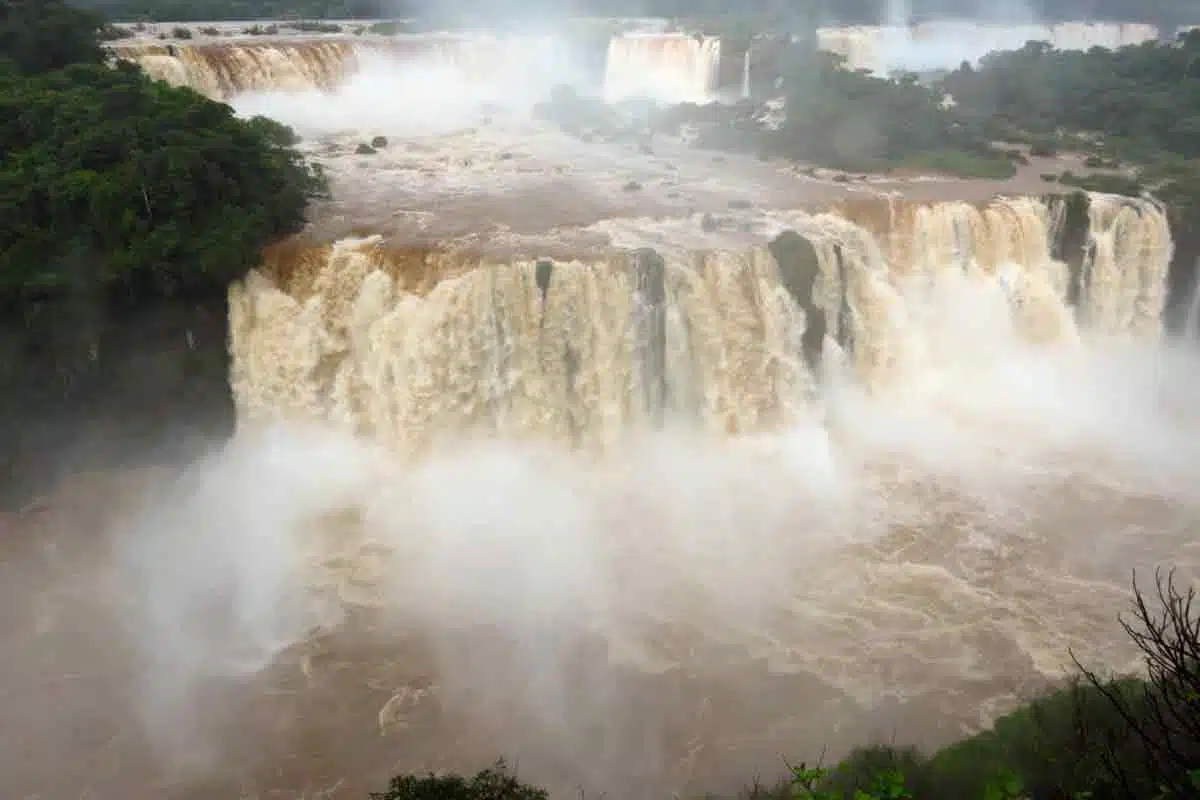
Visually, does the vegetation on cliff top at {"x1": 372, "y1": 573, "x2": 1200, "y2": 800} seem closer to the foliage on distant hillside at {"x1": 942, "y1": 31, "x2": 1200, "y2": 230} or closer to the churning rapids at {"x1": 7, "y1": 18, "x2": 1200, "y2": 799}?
the churning rapids at {"x1": 7, "y1": 18, "x2": 1200, "y2": 799}

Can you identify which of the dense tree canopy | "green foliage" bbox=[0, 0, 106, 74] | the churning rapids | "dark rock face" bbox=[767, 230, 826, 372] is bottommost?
the churning rapids

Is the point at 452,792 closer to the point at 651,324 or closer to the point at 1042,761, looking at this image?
the point at 1042,761

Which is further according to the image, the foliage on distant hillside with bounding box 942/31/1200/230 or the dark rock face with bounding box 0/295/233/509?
the foliage on distant hillside with bounding box 942/31/1200/230

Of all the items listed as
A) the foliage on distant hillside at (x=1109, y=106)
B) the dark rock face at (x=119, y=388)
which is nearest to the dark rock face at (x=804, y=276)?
the foliage on distant hillside at (x=1109, y=106)

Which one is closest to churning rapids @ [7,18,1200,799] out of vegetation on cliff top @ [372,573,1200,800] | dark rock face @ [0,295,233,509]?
dark rock face @ [0,295,233,509]

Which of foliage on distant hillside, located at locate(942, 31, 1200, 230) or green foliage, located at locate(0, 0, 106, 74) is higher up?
green foliage, located at locate(0, 0, 106, 74)

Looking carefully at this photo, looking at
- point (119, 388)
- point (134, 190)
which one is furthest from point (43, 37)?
point (119, 388)

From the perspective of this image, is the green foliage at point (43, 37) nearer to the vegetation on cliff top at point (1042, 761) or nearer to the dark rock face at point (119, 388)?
the dark rock face at point (119, 388)

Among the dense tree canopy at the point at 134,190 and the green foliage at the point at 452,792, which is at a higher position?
the dense tree canopy at the point at 134,190
